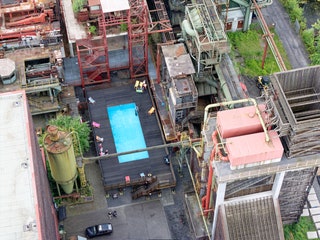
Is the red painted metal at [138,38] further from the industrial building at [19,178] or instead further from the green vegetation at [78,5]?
the industrial building at [19,178]

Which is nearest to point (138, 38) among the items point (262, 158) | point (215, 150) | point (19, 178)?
point (215, 150)

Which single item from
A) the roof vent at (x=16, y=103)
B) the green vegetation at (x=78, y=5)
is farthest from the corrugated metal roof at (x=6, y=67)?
the roof vent at (x=16, y=103)

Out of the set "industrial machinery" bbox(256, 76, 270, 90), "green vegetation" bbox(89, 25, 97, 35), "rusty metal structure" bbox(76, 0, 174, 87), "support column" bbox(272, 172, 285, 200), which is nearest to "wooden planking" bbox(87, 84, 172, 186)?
"rusty metal structure" bbox(76, 0, 174, 87)

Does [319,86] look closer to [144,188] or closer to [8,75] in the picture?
[144,188]

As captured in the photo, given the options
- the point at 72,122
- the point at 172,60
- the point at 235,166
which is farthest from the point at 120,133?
the point at 235,166

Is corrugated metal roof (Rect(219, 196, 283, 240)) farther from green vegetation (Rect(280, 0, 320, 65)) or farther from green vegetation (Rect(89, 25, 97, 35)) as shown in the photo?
green vegetation (Rect(89, 25, 97, 35))

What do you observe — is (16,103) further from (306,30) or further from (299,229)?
(306,30)

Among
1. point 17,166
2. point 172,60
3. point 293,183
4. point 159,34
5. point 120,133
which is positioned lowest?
point 293,183
